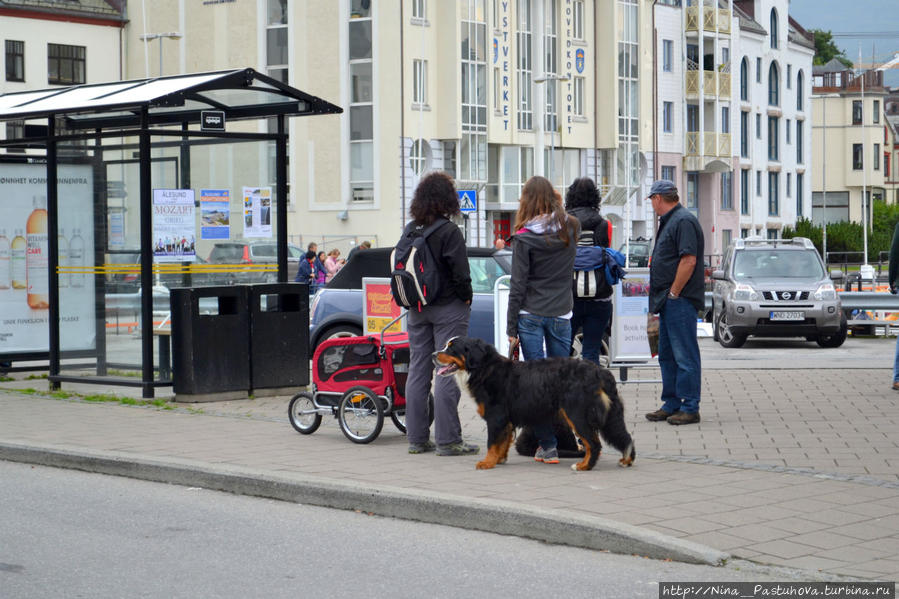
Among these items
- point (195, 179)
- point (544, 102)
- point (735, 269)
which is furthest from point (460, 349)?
point (544, 102)

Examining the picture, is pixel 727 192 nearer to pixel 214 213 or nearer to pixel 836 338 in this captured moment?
pixel 836 338

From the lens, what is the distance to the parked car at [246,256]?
13.9m

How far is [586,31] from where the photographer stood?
63562mm

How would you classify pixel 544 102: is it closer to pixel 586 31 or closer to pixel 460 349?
pixel 586 31

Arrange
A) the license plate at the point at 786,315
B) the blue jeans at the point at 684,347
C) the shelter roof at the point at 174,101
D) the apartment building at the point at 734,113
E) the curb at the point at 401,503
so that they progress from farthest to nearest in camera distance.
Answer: the apartment building at the point at 734,113 → the license plate at the point at 786,315 → the shelter roof at the point at 174,101 → the blue jeans at the point at 684,347 → the curb at the point at 401,503

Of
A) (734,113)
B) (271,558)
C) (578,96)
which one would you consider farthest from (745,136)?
(271,558)

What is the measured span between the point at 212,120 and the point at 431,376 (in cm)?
494

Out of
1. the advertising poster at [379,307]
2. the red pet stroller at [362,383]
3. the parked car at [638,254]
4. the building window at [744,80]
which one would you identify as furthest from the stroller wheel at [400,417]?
the building window at [744,80]

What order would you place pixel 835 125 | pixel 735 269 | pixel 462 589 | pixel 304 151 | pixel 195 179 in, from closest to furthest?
pixel 462 589 → pixel 195 179 → pixel 735 269 → pixel 304 151 → pixel 835 125

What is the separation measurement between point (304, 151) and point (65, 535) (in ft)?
153

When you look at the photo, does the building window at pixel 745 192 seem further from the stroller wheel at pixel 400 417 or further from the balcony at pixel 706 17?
the stroller wheel at pixel 400 417

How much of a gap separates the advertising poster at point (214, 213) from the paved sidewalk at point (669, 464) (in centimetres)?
178

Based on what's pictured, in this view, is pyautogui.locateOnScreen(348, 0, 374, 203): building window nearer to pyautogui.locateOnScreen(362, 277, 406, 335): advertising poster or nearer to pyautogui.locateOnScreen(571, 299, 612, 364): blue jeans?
pyautogui.locateOnScreen(362, 277, 406, 335): advertising poster

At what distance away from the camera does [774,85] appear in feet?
262
